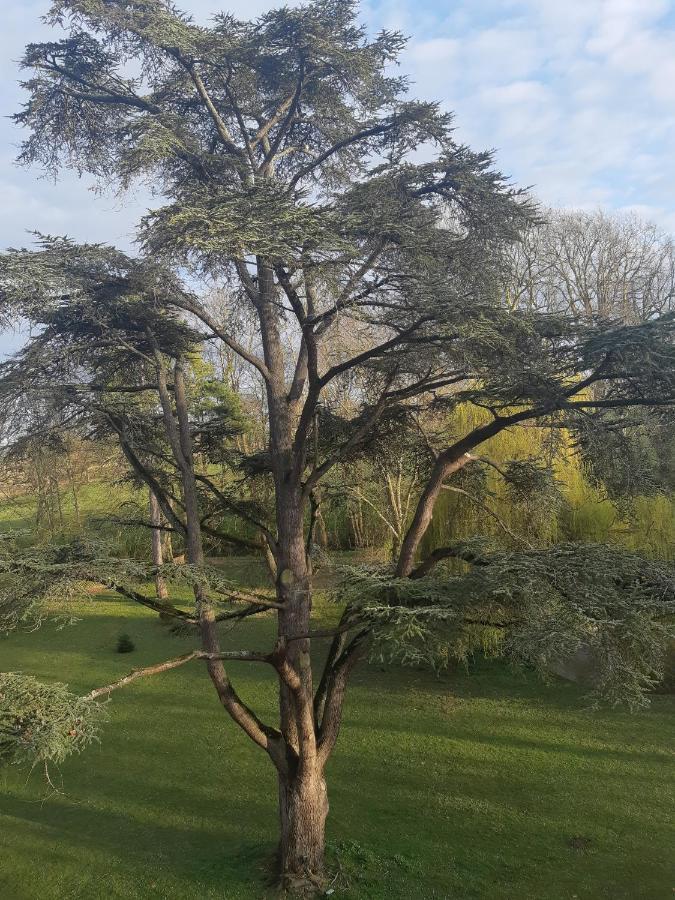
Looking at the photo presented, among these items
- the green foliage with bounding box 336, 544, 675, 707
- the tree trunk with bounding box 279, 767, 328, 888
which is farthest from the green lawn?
the green foliage with bounding box 336, 544, 675, 707

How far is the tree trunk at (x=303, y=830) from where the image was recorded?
8.00 meters

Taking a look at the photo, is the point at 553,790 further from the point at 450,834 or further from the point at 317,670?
the point at 317,670

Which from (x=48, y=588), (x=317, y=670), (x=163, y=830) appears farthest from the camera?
(x=317, y=670)

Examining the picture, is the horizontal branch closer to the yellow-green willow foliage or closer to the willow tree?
the willow tree

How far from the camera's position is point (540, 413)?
273 inches

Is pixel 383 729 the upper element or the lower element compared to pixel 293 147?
lower

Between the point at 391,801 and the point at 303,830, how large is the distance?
9.01ft

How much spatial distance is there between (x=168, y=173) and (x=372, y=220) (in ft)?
12.8

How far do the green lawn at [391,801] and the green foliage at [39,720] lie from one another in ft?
12.5

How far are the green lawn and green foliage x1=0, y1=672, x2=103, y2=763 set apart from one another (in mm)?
3805

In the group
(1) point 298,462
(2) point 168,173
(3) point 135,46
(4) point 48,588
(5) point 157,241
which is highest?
(3) point 135,46

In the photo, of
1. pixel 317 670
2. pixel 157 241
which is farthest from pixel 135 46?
pixel 317 670

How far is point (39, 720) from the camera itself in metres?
5.44

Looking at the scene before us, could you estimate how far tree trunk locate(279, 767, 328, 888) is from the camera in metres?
8.00
